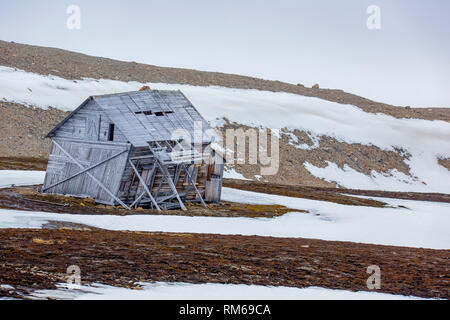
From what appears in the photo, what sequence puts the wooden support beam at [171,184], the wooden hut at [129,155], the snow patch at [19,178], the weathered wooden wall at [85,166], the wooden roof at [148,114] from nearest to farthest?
the weathered wooden wall at [85,166]
the wooden hut at [129,155]
the wooden roof at [148,114]
the wooden support beam at [171,184]
the snow patch at [19,178]

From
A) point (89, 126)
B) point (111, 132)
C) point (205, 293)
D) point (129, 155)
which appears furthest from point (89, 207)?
point (205, 293)

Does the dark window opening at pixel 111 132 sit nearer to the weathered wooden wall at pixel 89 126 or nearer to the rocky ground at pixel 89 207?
the weathered wooden wall at pixel 89 126

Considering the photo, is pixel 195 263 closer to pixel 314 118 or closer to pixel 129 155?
pixel 129 155

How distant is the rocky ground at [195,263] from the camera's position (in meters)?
13.1

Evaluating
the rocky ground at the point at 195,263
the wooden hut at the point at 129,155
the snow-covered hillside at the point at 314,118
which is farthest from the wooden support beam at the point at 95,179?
the snow-covered hillside at the point at 314,118

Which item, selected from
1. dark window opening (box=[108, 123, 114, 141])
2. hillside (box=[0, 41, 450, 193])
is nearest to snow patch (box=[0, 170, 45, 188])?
dark window opening (box=[108, 123, 114, 141])

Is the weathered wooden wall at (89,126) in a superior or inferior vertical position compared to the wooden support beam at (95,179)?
superior

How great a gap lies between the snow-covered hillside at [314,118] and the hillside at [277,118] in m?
0.15

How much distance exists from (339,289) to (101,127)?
23.6 meters

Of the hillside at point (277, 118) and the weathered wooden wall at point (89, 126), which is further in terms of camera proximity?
the hillside at point (277, 118)

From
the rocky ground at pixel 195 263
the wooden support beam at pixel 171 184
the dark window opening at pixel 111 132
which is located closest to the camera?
the rocky ground at pixel 195 263

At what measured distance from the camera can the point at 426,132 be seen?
3556 inches

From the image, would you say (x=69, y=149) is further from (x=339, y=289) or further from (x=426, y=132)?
(x=426, y=132)
